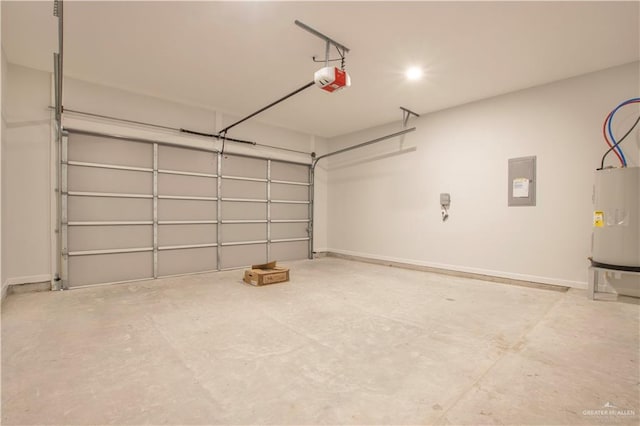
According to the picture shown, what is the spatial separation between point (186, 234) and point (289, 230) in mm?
2243

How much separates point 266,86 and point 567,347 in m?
4.59

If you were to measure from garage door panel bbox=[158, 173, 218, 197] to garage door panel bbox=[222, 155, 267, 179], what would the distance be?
14.5 inches

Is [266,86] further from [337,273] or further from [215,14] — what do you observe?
[337,273]

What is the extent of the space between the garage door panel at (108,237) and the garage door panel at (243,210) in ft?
4.32

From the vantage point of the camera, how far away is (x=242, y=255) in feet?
18.9

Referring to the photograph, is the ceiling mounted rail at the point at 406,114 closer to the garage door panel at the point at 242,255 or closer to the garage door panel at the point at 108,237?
the garage door panel at the point at 242,255

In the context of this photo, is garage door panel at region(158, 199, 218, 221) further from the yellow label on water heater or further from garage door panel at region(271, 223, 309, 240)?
the yellow label on water heater

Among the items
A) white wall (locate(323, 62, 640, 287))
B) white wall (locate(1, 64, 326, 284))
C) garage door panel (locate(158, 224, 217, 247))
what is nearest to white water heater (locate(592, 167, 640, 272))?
white wall (locate(323, 62, 640, 287))

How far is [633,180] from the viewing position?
3.13 metres

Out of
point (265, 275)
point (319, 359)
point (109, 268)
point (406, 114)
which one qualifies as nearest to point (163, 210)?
point (109, 268)

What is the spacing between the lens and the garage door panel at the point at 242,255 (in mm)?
5527

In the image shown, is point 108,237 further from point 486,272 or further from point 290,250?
point 486,272

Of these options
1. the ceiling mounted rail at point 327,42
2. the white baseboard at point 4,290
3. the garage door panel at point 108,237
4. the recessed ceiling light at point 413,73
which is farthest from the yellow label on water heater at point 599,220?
the white baseboard at point 4,290

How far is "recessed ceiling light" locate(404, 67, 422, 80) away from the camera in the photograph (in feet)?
12.4
